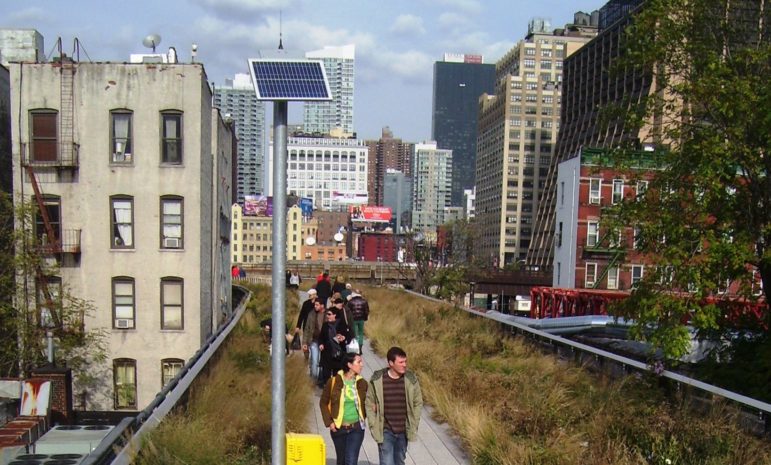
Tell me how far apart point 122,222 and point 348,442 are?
2168 cm

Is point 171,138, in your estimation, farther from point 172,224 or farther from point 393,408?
point 393,408

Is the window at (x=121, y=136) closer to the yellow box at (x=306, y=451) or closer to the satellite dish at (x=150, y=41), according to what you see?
the satellite dish at (x=150, y=41)

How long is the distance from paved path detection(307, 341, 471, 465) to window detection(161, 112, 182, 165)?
17.8 meters

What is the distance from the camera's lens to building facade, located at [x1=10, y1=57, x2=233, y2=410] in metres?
24.8

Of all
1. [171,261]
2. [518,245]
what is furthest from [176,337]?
[518,245]

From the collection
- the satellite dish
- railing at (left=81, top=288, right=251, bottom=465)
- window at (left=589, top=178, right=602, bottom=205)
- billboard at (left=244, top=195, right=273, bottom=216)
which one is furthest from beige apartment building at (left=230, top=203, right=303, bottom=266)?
railing at (left=81, top=288, right=251, bottom=465)

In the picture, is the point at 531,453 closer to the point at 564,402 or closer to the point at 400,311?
the point at 564,402

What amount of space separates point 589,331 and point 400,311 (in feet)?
19.1

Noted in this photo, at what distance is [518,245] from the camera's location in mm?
145625

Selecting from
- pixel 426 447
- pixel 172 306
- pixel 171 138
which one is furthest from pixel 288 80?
pixel 172 306

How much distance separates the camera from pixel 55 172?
2495 centimetres

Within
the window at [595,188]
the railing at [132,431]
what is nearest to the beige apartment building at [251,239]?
the window at [595,188]

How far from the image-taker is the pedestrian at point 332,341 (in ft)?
30.9

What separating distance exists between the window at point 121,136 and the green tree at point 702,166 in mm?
19578
